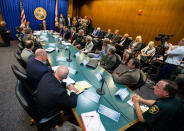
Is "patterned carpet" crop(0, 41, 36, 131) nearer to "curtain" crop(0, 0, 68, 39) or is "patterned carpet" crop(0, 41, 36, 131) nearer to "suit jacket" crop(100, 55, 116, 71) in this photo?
"suit jacket" crop(100, 55, 116, 71)

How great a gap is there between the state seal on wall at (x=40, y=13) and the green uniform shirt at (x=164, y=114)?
9043mm

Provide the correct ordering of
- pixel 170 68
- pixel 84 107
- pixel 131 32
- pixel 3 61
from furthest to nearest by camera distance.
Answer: pixel 131 32 → pixel 3 61 → pixel 170 68 → pixel 84 107

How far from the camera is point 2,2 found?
5.98 m

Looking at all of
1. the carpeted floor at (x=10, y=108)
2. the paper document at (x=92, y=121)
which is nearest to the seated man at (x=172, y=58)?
the carpeted floor at (x=10, y=108)

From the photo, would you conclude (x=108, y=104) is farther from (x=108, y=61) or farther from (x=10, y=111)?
(x=10, y=111)

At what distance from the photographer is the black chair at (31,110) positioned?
2.97 ft

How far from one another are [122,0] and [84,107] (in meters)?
6.99

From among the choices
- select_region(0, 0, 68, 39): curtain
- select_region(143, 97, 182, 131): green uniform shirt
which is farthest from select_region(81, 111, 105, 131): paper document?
select_region(0, 0, 68, 39): curtain

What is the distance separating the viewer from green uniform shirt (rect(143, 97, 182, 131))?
103cm

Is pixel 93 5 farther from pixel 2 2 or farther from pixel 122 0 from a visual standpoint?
pixel 2 2

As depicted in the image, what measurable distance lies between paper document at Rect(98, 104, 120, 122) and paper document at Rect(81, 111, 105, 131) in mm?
89

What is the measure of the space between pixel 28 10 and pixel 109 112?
8.81m

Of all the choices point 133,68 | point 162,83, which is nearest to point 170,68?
point 133,68

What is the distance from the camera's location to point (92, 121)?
3.38 feet
